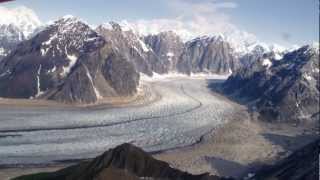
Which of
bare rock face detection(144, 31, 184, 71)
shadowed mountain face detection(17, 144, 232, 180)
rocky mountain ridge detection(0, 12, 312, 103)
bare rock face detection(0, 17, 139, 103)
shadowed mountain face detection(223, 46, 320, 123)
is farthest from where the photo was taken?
bare rock face detection(144, 31, 184, 71)

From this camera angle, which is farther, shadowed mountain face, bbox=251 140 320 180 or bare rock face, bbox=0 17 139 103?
bare rock face, bbox=0 17 139 103

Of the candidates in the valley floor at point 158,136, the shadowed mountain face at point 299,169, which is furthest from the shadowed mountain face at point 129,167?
the valley floor at point 158,136

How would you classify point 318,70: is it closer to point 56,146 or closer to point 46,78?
point 46,78

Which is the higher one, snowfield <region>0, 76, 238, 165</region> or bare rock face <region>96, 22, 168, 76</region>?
bare rock face <region>96, 22, 168, 76</region>

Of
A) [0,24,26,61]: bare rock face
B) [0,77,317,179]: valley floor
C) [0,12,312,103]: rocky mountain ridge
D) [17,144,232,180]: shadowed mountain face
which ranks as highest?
[0,24,26,61]: bare rock face

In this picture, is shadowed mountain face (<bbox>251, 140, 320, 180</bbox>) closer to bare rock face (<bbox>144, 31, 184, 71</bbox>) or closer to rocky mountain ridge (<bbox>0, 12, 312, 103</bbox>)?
rocky mountain ridge (<bbox>0, 12, 312, 103</bbox>)

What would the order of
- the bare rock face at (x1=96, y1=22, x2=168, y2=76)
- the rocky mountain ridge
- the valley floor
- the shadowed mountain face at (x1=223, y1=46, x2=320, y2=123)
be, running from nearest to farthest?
the valley floor, the rocky mountain ridge, the shadowed mountain face at (x1=223, y1=46, x2=320, y2=123), the bare rock face at (x1=96, y1=22, x2=168, y2=76)

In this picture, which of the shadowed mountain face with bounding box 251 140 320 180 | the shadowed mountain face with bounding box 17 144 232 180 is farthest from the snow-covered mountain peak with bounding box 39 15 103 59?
the shadowed mountain face with bounding box 17 144 232 180

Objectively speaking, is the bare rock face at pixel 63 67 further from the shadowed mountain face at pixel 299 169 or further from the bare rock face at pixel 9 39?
the shadowed mountain face at pixel 299 169

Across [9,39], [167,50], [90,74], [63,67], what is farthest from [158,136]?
[167,50]
